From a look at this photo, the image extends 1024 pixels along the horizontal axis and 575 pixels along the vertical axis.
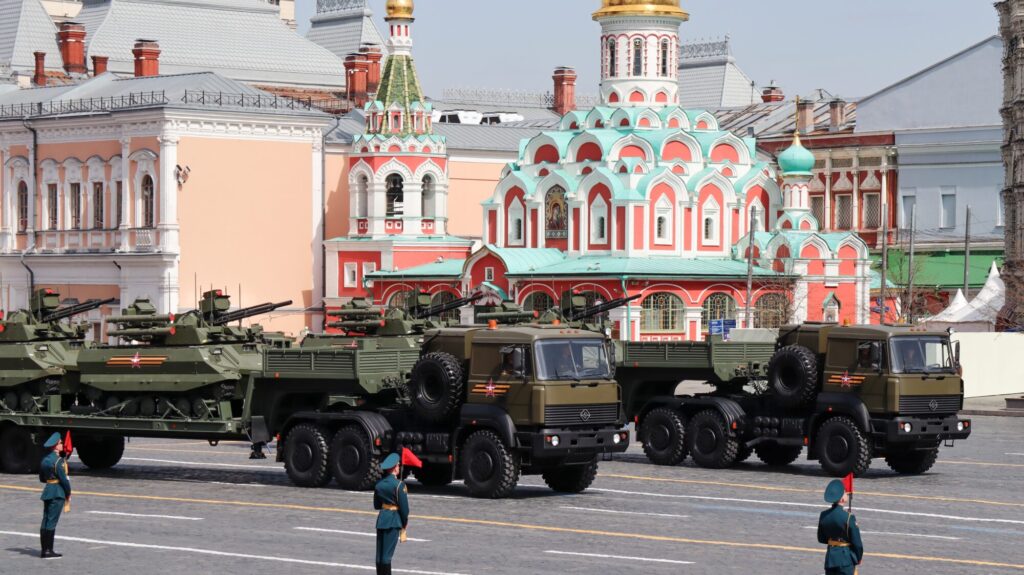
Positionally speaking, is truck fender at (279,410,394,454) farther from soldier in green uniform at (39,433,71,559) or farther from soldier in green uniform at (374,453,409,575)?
soldier in green uniform at (374,453,409,575)

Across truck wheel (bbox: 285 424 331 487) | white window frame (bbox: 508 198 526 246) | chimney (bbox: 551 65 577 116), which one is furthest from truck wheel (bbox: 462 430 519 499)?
chimney (bbox: 551 65 577 116)

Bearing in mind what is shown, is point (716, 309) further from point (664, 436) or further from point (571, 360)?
point (571, 360)

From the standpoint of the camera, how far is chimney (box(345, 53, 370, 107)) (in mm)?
95812

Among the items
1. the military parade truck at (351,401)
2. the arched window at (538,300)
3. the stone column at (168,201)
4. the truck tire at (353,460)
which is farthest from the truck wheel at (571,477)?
the stone column at (168,201)

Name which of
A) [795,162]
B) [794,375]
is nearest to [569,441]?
[794,375]

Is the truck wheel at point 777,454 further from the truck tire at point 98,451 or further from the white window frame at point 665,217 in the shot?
the white window frame at point 665,217

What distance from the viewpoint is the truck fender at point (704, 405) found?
32.5 m

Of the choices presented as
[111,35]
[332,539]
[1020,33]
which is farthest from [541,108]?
[332,539]

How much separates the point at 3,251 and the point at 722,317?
30.6 metres

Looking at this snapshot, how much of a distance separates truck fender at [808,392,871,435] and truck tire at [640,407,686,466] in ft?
A: 8.18

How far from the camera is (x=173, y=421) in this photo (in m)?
31.1

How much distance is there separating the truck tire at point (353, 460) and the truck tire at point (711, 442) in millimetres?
6276

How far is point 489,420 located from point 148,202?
51.2 meters

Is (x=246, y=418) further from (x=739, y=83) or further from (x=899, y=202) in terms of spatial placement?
(x=739, y=83)
